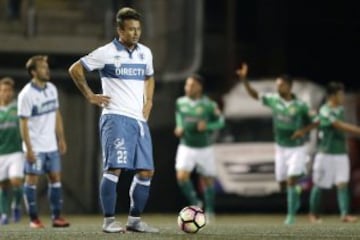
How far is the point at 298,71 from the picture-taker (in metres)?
25.0

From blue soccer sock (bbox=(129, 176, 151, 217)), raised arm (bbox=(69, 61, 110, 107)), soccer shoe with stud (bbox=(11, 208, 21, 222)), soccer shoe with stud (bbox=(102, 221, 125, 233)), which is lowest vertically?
soccer shoe with stud (bbox=(11, 208, 21, 222))

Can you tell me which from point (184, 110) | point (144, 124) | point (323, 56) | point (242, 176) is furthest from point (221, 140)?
point (144, 124)

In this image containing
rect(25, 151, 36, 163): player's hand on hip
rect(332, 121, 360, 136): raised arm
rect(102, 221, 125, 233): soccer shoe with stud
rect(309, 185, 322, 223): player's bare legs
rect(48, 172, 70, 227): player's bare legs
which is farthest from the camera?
rect(309, 185, 322, 223): player's bare legs

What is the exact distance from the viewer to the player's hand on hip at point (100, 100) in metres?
11.4

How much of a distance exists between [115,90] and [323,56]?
1451cm

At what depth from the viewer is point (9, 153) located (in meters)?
16.8

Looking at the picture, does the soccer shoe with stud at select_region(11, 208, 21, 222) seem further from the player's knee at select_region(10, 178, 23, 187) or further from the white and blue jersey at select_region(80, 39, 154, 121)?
the white and blue jersey at select_region(80, 39, 154, 121)

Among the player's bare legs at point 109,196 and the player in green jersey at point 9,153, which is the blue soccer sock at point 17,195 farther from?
the player's bare legs at point 109,196

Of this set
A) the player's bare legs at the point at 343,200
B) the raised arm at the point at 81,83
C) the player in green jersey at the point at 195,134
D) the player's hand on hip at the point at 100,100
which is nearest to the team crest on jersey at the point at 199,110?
the player in green jersey at the point at 195,134

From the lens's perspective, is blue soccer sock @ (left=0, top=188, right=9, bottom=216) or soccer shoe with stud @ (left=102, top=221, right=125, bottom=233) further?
blue soccer sock @ (left=0, top=188, right=9, bottom=216)

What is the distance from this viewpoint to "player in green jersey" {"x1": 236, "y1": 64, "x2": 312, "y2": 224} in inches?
666

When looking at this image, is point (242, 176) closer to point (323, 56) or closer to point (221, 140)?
point (221, 140)

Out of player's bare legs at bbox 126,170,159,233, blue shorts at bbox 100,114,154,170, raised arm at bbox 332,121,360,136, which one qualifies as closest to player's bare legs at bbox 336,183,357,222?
raised arm at bbox 332,121,360,136

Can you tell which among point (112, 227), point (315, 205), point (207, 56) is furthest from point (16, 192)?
point (207, 56)
